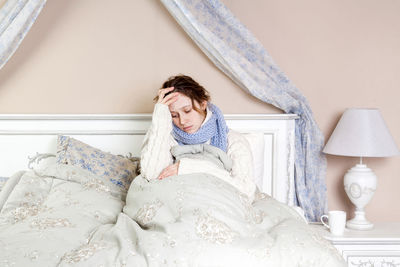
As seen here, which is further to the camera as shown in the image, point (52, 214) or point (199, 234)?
point (52, 214)

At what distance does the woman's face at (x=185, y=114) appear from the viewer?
8.04ft

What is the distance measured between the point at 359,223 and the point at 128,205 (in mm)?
1482

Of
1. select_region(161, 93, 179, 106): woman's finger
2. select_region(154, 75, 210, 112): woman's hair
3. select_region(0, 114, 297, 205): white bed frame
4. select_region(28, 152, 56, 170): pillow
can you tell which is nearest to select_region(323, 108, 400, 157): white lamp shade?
select_region(0, 114, 297, 205): white bed frame

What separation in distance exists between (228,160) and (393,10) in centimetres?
158

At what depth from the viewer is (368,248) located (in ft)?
9.14

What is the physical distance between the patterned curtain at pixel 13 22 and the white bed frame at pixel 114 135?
41 centimetres

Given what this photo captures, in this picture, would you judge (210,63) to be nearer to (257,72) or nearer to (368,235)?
(257,72)

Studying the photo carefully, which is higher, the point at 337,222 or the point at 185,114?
the point at 185,114

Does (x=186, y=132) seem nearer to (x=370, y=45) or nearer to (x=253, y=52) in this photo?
(x=253, y=52)

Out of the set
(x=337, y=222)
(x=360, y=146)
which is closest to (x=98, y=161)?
(x=337, y=222)

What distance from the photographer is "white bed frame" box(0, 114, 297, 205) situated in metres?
2.90

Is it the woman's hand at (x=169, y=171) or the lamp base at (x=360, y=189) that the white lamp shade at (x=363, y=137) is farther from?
the woman's hand at (x=169, y=171)

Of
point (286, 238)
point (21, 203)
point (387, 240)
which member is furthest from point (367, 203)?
point (21, 203)

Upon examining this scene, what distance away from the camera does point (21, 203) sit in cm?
235
